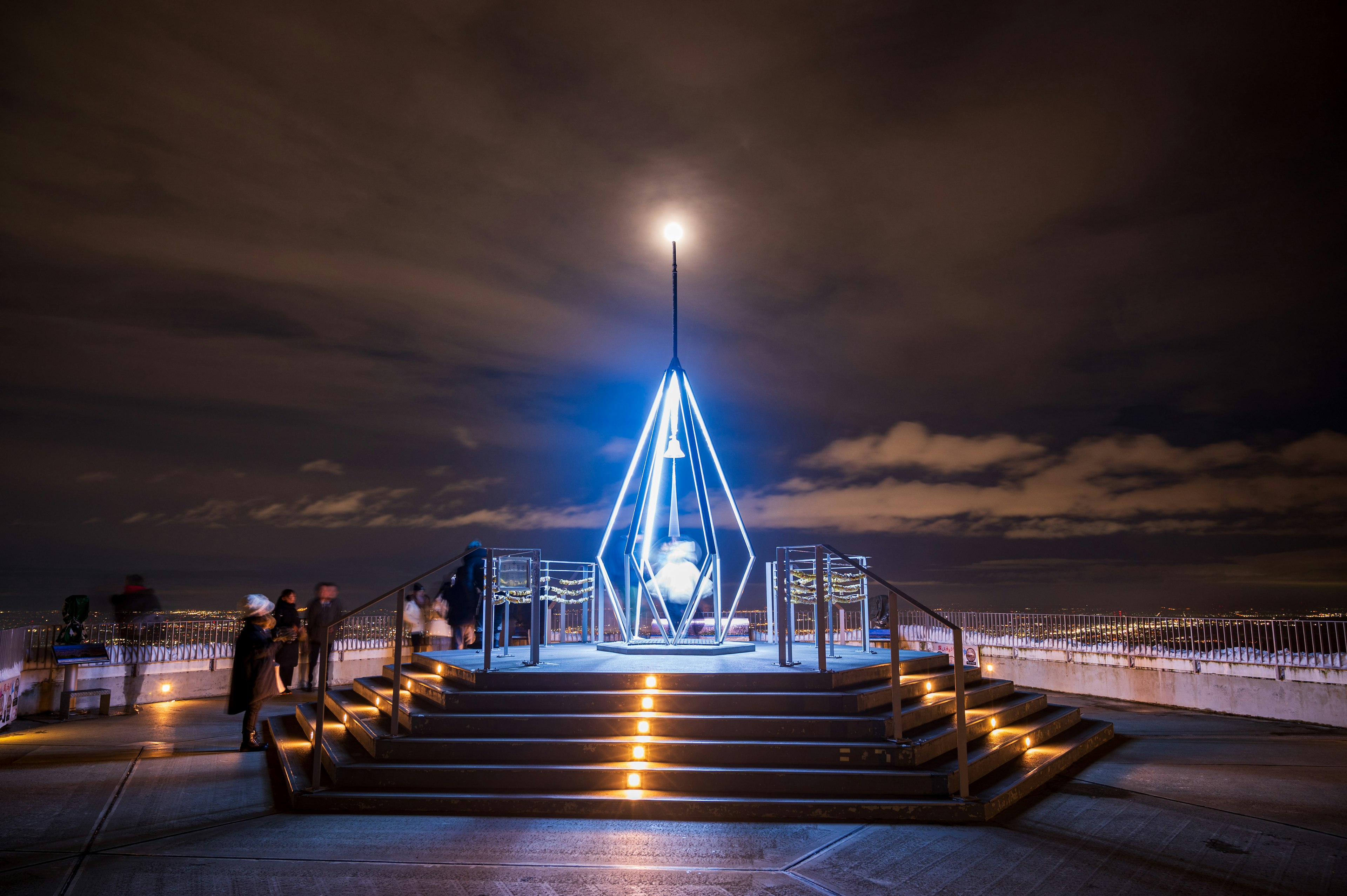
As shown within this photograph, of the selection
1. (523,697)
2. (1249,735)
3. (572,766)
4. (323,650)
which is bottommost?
(1249,735)

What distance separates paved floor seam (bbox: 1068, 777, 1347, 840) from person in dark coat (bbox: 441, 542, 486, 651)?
8.59 metres

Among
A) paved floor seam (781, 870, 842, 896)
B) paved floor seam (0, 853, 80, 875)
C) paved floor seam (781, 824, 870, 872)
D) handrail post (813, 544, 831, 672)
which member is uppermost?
handrail post (813, 544, 831, 672)

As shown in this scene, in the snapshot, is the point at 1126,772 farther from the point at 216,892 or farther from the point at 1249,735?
the point at 216,892

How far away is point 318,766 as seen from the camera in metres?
5.63

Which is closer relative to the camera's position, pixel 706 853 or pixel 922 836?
pixel 706 853

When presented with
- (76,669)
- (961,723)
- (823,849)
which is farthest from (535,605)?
(76,669)

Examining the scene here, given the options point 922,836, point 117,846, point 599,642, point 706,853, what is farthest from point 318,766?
point 599,642

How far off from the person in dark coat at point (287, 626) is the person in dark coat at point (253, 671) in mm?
1733

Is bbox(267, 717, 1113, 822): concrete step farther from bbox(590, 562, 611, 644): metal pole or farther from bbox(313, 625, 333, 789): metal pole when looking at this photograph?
bbox(590, 562, 611, 644): metal pole

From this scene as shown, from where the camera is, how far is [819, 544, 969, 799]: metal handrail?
5.32m

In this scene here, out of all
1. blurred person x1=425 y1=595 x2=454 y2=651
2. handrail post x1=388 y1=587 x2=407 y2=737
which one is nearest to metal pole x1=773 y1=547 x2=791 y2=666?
handrail post x1=388 y1=587 x2=407 y2=737

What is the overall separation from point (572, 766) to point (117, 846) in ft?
9.25

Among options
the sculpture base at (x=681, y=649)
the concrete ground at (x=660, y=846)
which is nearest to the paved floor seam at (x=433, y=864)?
the concrete ground at (x=660, y=846)

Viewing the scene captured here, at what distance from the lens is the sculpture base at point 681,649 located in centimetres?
910
